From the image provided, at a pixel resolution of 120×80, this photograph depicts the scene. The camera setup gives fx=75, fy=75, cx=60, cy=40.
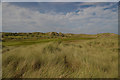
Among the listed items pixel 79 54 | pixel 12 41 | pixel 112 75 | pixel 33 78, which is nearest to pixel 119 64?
pixel 112 75

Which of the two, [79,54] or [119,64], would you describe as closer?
[119,64]

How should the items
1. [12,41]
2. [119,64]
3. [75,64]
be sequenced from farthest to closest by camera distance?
[12,41] → [75,64] → [119,64]

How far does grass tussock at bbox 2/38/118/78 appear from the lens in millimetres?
3135

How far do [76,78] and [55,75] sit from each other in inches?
34.3

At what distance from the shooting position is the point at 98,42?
488 centimetres

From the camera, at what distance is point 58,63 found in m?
3.62

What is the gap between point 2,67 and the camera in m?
3.42

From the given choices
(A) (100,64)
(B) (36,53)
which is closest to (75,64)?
(A) (100,64)

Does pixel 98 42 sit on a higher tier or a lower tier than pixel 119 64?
higher

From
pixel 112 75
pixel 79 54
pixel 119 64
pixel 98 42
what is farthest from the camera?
pixel 98 42

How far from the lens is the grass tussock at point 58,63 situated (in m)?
3.13

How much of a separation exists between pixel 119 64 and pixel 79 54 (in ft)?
5.58

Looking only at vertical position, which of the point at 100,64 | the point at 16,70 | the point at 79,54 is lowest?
the point at 16,70

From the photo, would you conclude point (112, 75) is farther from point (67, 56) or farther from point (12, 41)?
point (12, 41)
